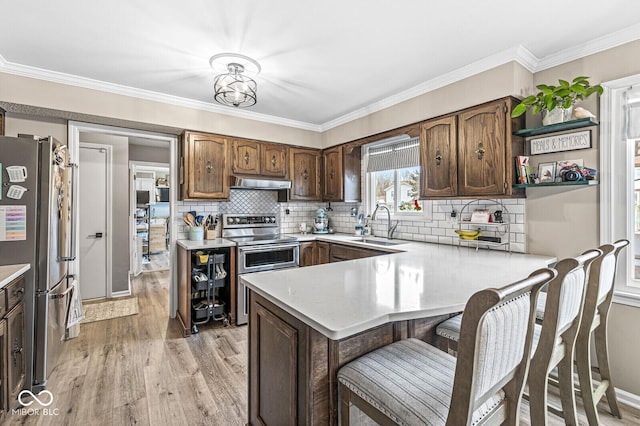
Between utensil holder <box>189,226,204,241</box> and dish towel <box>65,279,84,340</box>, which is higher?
utensil holder <box>189,226,204,241</box>

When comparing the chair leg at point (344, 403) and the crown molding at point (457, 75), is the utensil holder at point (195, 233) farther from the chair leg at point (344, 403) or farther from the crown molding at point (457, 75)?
the chair leg at point (344, 403)

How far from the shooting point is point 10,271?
1.82 meters

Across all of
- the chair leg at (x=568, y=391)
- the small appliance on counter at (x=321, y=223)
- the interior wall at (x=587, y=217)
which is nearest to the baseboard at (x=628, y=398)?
the interior wall at (x=587, y=217)

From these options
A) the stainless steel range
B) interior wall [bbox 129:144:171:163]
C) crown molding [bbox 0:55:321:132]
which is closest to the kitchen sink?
the stainless steel range

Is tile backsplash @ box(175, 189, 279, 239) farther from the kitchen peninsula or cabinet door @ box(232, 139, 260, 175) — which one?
the kitchen peninsula

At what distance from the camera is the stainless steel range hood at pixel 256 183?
3.58m

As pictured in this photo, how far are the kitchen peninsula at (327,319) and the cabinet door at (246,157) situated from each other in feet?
7.19

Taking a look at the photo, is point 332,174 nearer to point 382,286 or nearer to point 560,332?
point 382,286

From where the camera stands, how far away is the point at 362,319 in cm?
106

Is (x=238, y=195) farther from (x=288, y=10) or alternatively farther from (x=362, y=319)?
(x=362, y=319)

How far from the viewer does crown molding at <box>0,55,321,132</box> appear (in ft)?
8.20

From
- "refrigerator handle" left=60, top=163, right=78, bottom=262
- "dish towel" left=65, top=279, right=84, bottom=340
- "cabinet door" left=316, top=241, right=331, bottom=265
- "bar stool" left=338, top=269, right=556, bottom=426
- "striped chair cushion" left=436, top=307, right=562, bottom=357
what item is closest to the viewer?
"bar stool" left=338, top=269, right=556, bottom=426

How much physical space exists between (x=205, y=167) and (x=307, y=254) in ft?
5.17

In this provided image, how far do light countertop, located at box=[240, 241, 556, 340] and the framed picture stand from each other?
0.59m
